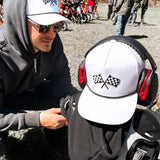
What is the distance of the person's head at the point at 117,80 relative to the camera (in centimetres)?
108

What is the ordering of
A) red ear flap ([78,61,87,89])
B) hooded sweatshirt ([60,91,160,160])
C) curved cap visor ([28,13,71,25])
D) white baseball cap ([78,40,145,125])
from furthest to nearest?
1. curved cap visor ([28,13,71,25])
2. red ear flap ([78,61,87,89])
3. hooded sweatshirt ([60,91,160,160])
4. white baseball cap ([78,40,145,125])

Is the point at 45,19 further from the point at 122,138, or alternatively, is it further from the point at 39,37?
the point at 122,138

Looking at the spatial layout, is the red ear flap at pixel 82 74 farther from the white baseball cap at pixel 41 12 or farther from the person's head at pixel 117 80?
the white baseball cap at pixel 41 12

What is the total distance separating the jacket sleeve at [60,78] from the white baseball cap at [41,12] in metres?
0.61

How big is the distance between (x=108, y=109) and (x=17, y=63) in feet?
2.87

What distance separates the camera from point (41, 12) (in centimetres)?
151

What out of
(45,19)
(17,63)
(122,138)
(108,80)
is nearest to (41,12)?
(45,19)

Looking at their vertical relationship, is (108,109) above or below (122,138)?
above

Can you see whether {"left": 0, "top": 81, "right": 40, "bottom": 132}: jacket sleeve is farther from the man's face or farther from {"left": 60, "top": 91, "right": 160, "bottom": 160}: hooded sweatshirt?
the man's face

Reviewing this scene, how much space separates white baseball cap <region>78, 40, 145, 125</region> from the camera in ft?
3.53

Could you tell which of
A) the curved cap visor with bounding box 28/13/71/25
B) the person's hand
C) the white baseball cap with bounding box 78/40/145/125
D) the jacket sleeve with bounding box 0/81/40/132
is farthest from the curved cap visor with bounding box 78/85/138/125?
the curved cap visor with bounding box 28/13/71/25


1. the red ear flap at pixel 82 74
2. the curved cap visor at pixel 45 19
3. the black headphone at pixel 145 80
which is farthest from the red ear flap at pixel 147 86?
the curved cap visor at pixel 45 19

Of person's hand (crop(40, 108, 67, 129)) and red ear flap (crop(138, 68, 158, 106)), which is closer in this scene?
red ear flap (crop(138, 68, 158, 106))

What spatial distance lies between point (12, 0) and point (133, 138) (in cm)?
124
